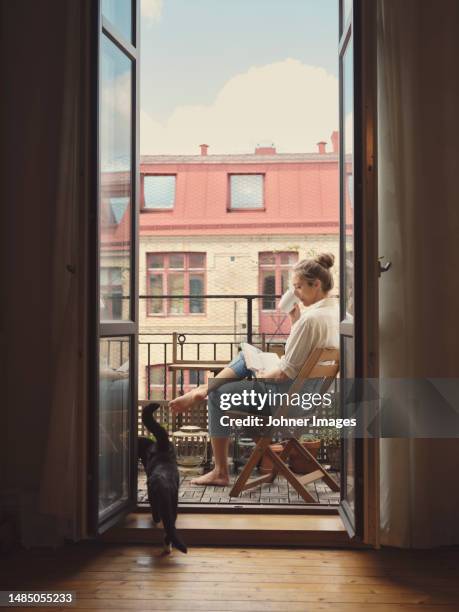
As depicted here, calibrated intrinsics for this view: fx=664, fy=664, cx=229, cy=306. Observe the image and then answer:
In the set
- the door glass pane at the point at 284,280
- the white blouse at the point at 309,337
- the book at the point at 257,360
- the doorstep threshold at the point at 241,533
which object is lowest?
the doorstep threshold at the point at 241,533

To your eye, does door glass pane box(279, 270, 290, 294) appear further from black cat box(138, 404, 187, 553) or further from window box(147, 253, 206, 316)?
black cat box(138, 404, 187, 553)

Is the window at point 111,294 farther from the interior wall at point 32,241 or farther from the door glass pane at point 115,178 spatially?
the interior wall at point 32,241

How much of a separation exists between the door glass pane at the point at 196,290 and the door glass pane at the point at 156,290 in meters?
0.87

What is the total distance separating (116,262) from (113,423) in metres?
0.69

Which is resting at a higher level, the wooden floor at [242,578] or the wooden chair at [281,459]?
the wooden chair at [281,459]

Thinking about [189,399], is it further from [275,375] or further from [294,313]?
[294,313]

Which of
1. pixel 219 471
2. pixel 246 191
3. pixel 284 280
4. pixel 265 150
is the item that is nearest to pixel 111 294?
pixel 219 471

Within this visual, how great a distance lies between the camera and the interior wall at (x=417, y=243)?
2607 mm

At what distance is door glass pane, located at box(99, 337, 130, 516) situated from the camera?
2.73 m

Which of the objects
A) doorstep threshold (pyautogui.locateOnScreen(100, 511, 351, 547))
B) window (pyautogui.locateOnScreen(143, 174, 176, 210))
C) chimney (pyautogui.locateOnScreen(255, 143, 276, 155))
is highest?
chimney (pyautogui.locateOnScreen(255, 143, 276, 155))

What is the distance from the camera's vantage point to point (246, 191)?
18.4 metres

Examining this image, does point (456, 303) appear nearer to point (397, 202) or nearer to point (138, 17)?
point (397, 202)

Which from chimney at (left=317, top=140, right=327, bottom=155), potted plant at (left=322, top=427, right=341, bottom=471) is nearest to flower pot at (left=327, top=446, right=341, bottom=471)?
potted plant at (left=322, top=427, right=341, bottom=471)

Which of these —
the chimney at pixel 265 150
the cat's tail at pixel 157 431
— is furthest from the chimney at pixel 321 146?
the cat's tail at pixel 157 431
